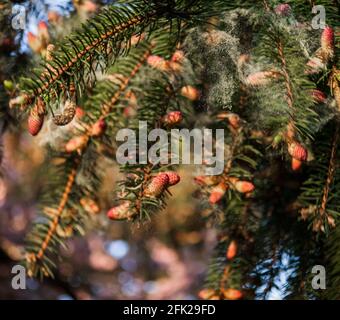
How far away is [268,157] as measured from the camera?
82 cm

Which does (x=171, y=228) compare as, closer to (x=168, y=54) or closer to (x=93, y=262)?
(x=93, y=262)

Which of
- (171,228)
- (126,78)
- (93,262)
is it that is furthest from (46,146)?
(93,262)

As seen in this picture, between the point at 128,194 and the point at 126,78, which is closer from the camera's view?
the point at 128,194

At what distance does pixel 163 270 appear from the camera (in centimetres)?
252

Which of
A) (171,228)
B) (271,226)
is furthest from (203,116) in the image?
(171,228)

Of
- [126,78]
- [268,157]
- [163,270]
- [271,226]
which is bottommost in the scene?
[163,270]

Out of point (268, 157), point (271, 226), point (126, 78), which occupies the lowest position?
point (271, 226)
